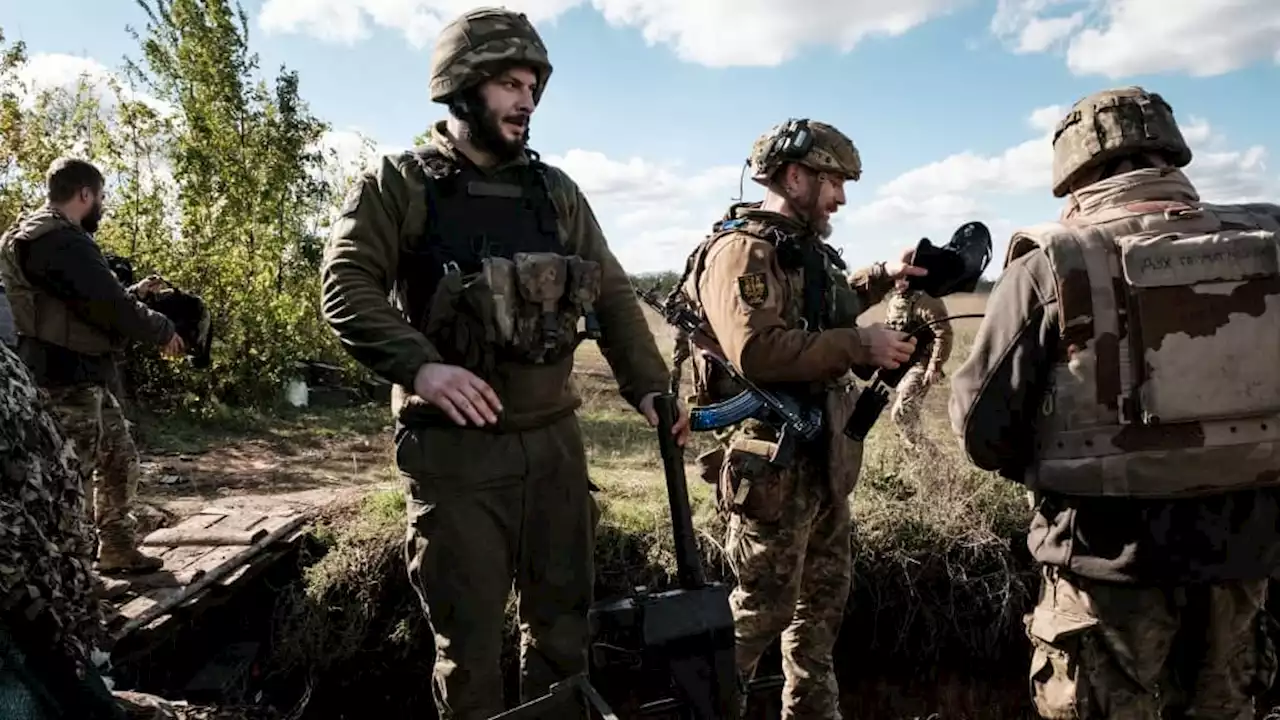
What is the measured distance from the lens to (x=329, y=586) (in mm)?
4910

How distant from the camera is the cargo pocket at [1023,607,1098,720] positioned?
8.05ft

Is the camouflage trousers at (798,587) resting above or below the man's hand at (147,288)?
below

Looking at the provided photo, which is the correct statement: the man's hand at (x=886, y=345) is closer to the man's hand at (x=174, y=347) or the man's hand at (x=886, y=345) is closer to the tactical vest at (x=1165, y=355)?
the tactical vest at (x=1165, y=355)

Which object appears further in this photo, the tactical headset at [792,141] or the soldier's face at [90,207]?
the soldier's face at [90,207]

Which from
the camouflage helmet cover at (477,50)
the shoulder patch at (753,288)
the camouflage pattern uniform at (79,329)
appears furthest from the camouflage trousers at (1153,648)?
the camouflage pattern uniform at (79,329)

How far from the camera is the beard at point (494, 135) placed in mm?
2652

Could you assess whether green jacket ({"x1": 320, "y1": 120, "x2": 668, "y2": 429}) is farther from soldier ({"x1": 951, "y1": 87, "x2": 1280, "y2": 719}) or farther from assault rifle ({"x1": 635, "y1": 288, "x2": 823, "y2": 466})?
soldier ({"x1": 951, "y1": 87, "x2": 1280, "y2": 719})

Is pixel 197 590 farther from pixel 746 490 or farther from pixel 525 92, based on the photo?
pixel 525 92

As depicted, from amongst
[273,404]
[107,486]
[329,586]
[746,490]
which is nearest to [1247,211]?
[746,490]

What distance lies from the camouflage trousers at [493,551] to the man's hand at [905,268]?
1263mm

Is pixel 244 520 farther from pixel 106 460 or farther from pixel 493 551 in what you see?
pixel 493 551

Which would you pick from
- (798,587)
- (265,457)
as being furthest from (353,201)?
(265,457)

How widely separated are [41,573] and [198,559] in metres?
3.13

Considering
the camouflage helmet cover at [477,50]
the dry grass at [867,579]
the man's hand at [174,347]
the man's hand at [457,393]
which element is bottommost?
the dry grass at [867,579]
